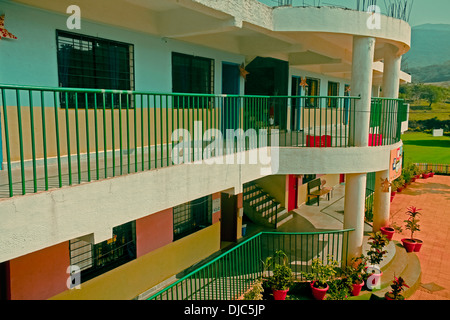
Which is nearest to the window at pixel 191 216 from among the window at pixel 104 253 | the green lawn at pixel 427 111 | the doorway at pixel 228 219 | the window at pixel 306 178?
the doorway at pixel 228 219

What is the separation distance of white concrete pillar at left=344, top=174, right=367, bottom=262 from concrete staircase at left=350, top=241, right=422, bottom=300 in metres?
1.09

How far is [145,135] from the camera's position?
8.33m

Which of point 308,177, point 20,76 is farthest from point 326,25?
point 308,177

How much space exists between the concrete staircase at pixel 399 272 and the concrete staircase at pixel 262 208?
449cm

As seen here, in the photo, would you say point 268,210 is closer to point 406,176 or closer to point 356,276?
point 356,276

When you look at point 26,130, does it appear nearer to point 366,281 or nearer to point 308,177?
point 366,281

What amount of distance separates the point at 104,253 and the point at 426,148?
63825 millimetres

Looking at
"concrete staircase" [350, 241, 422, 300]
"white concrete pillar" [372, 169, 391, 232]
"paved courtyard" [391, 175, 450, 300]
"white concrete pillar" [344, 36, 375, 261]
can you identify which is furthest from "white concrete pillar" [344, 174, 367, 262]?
"white concrete pillar" [372, 169, 391, 232]

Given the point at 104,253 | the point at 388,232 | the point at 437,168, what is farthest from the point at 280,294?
the point at 437,168

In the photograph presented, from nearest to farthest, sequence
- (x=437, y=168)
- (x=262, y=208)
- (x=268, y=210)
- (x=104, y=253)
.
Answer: (x=104, y=253), (x=262, y=208), (x=268, y=210), (x=437, y=168)

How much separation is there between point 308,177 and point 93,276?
1416 centimetres

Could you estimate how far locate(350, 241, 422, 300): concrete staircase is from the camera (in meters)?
9.34

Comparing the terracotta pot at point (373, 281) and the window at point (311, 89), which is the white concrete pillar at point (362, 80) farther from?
the window at point (311, 89)

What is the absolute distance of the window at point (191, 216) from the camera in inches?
414
